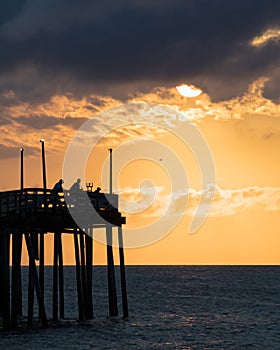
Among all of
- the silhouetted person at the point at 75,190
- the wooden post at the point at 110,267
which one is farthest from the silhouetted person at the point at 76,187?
the wooden post at the point at 110,267

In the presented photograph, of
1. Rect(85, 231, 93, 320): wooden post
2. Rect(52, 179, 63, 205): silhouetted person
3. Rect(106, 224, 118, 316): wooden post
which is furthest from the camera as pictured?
Rect(106, 224, 118, 316): wooden post

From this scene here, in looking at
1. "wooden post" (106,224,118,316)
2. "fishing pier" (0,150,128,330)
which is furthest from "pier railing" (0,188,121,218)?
"wooden post" (106,224,118,316)

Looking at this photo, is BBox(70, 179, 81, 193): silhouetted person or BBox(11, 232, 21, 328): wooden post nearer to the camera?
BBox(11, 232, 21, 328): wooden post

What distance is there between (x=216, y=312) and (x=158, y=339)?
2310 cm

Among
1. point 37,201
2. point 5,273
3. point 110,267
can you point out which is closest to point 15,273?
point 5,273

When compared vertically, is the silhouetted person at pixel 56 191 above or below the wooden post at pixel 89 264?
above

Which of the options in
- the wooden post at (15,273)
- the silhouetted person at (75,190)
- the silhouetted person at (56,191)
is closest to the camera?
the wooden post at (15,273)

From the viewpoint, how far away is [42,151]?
40.6m

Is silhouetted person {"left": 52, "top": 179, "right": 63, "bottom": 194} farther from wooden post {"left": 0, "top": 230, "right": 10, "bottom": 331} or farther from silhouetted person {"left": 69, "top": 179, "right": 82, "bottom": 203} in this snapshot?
wooden post {"left": 0, "top": 230, "right": 10, "bottom": 331}

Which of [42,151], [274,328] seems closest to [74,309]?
[274,328]

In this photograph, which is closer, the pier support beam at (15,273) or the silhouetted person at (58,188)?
the pier support beam at (15,273)

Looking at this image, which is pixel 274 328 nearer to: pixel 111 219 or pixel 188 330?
pixel 188 330

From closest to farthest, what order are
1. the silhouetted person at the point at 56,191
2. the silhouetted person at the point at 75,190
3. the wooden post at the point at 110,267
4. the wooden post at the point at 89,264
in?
the silhouetted person at the point at 56,191 → the silhouetted person at the point at 75,190 → the wooden post at the point at 89,264 → the wooden post at the point at 110,267

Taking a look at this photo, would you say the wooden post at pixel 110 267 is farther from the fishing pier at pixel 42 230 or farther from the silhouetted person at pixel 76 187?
the silhouetted person at pixel 76 187
